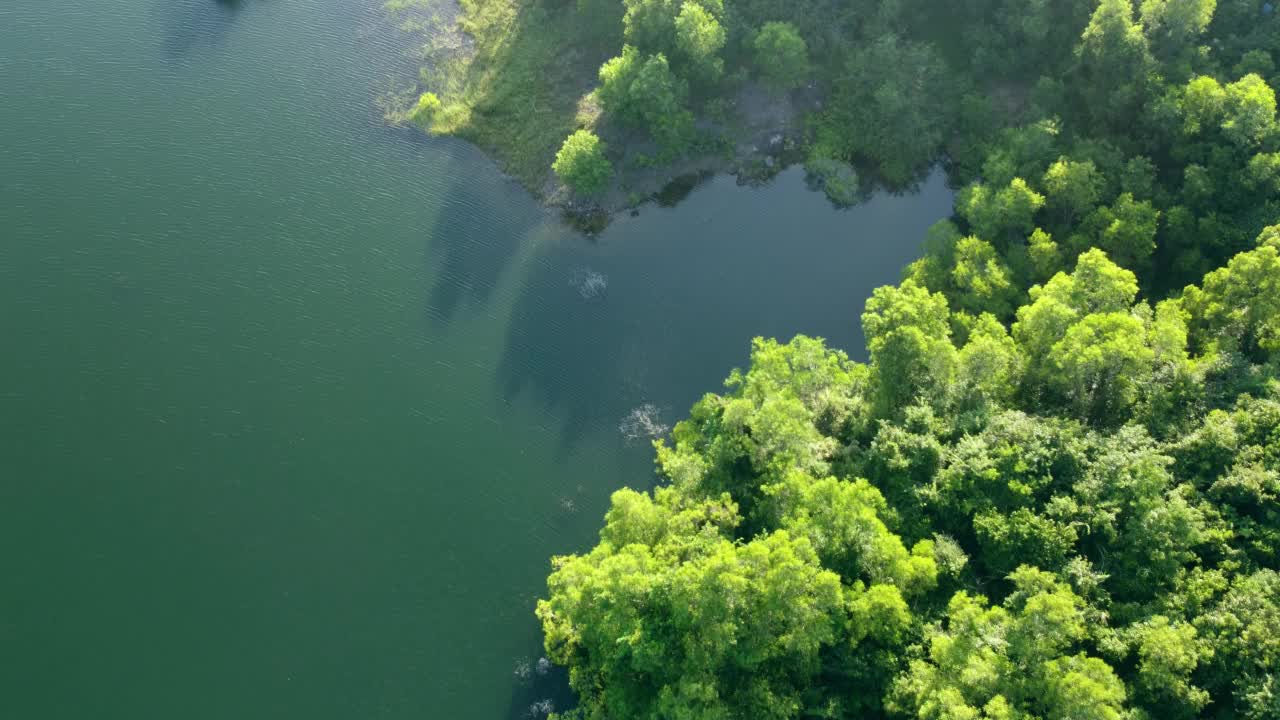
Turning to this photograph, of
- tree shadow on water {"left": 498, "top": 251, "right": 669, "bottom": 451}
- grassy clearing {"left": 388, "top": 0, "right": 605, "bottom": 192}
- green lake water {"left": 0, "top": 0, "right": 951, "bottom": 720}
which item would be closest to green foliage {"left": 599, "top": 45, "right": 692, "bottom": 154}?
grassy clearing {"left": 388, "top": 0, "right": 605, "bottom": 192}

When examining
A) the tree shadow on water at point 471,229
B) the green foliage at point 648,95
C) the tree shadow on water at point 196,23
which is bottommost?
the tree shadow on water at point 471,229

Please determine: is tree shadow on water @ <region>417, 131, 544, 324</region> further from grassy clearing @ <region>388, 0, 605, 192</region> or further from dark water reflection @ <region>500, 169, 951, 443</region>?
dark water reflection @ <region>500, 169, 951, 443</region>

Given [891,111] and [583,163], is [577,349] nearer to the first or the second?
[583,163]

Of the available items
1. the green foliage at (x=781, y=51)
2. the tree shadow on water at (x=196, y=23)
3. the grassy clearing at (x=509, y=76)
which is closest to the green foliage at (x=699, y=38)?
the green foliage at (x=781, y=51)

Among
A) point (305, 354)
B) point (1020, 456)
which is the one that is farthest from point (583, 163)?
point (1020, 456)

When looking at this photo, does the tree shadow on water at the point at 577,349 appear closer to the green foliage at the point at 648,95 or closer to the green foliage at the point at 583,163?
the green foliage at the point at 583,163

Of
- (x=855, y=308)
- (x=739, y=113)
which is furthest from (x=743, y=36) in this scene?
(x=855, y=308)

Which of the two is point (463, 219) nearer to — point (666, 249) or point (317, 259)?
point (317, 259)
